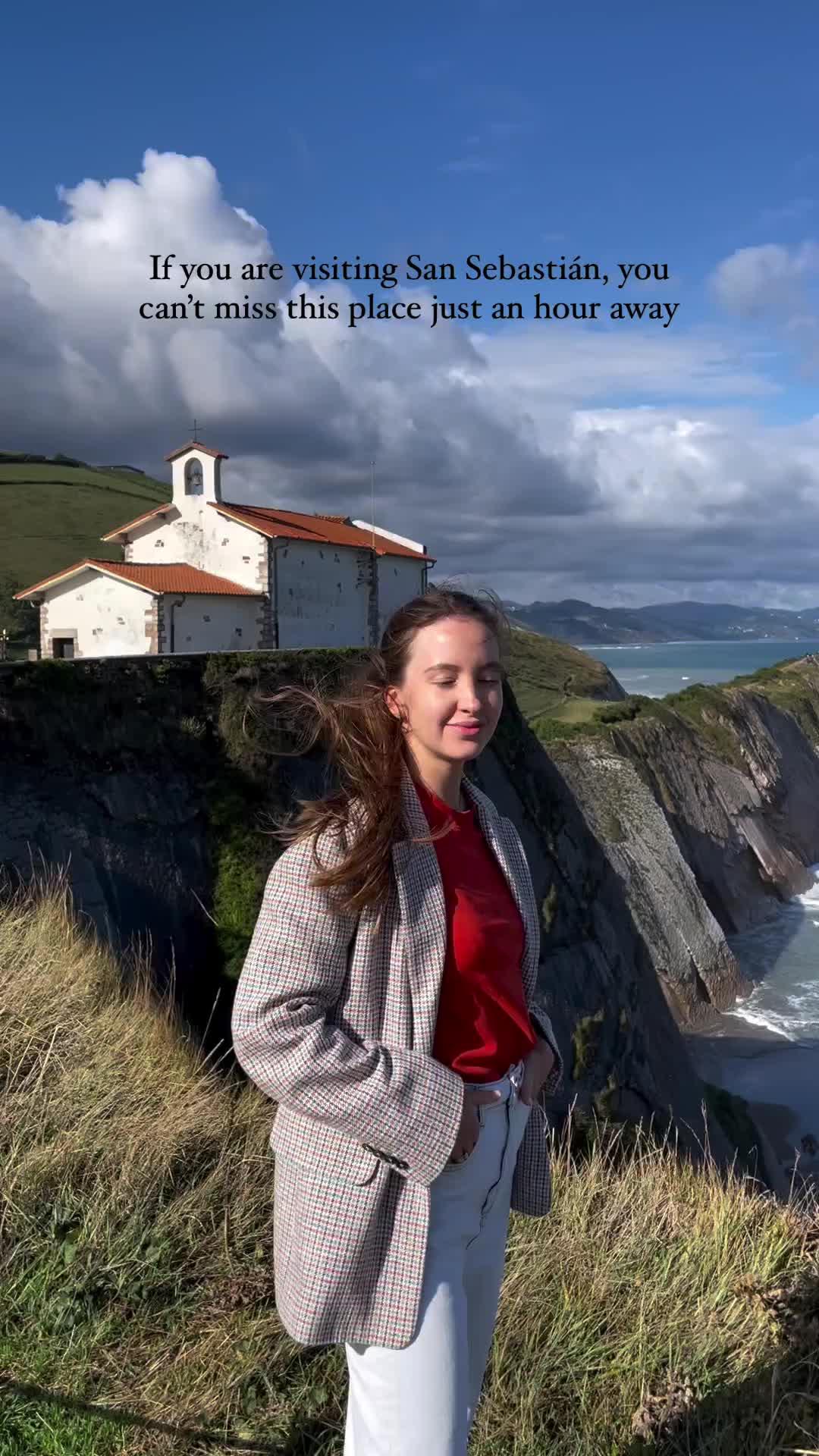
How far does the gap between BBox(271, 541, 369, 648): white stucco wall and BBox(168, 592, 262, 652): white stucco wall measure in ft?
3.03

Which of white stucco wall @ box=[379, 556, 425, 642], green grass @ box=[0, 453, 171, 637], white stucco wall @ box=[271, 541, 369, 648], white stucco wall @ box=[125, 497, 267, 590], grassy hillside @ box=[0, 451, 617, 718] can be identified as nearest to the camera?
white stucco wall @ box=[125, 497, 267, 590]

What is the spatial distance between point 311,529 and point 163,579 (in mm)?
6623

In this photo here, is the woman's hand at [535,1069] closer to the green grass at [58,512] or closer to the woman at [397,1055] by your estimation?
the woman at [397,1055]

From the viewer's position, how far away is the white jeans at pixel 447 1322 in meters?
2.25

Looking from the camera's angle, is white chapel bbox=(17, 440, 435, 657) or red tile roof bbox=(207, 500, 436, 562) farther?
red tile roof bbox=(207, 500, 436, 562)

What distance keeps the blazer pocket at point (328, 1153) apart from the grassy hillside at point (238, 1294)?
184 millimetres

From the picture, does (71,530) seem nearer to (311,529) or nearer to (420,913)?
(311,529)

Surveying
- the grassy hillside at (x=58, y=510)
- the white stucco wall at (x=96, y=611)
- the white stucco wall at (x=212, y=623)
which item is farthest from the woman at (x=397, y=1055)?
the grassy hillside at (x=58, y=510)

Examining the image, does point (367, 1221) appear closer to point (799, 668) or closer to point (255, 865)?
point (255, 865)

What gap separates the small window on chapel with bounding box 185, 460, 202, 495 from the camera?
83.8 feet

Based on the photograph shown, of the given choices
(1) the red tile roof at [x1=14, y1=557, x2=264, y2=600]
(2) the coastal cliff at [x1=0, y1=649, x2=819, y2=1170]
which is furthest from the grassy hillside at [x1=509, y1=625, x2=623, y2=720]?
(1) the red tile roof at [x1=14, y1=557, x2=264, y2=600]

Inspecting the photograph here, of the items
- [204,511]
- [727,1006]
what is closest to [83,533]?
[204,511]

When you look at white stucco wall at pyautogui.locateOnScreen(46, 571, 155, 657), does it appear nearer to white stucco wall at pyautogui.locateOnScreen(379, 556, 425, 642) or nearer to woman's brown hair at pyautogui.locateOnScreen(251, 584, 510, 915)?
white stucco wall at pyautogui.locateOnScreen(379, 556, 425, 642)

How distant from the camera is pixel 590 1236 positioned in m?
4.32
